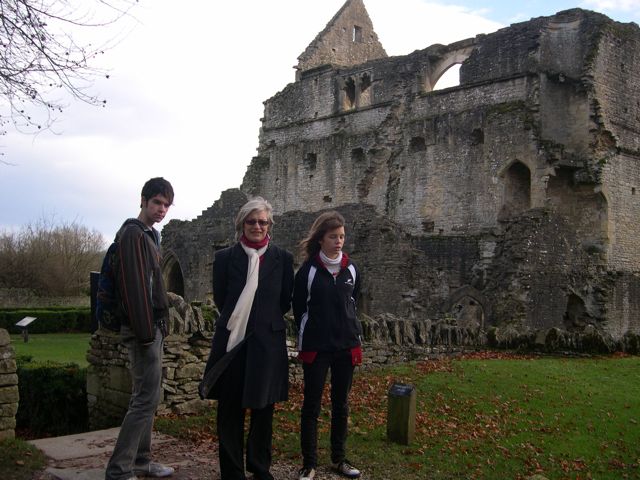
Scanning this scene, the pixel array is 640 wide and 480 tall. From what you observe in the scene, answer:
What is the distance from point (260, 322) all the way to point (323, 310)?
0.72 metres

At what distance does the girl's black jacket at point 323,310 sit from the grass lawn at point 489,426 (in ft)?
4.37

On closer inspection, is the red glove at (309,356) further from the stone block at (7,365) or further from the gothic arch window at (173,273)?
the gothic arch window at (173,273)

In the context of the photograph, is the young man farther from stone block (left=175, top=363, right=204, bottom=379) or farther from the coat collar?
stone block (left=175, top=363, right=204, bottom=379)

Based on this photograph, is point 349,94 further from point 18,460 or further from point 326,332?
point 18,460

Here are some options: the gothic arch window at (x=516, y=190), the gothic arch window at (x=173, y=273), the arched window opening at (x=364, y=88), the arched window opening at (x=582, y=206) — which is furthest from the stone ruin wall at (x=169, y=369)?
the arched window opening at (x=364, y=88)

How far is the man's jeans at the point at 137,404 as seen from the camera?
598cm

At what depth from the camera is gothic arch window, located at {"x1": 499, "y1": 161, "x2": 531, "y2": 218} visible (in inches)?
1157

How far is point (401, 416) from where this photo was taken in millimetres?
7879

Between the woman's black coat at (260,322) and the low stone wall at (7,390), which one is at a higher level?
the woman's black coat at (260,322)

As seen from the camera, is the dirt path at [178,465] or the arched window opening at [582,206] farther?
the arched window opening at [582,206]

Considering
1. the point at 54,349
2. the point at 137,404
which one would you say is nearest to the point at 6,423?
the point at 137,404

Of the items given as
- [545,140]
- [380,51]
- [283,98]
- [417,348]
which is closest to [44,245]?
[283,98]

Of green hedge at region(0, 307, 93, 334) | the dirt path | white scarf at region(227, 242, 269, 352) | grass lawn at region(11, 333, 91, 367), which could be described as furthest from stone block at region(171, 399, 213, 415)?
green hedge at region(0, 307, 93, 334)

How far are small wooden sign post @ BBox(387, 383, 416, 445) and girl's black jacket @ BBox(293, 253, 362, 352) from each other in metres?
1.50
